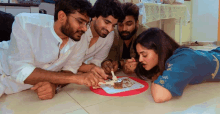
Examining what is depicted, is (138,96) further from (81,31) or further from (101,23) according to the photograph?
(101,23)

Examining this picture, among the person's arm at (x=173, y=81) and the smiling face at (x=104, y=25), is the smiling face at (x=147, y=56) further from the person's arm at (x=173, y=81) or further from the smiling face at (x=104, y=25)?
the smiling face at (x=104, y=25)

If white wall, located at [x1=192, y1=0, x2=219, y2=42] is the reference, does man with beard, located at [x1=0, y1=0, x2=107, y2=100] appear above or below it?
below

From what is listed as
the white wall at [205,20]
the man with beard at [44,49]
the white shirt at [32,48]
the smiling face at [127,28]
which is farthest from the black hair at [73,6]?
the white wall at [205,20]

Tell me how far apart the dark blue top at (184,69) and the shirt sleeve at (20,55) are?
2.80 feet

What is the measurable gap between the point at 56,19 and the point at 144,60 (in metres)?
0.75

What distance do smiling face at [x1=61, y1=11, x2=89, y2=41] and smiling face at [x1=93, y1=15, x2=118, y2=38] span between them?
39 centimetres

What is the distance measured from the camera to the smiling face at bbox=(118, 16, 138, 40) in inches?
78.7

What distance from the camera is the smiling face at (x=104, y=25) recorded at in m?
1.60

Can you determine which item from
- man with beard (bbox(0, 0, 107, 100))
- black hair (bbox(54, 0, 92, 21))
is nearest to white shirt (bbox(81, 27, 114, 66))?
man with beard (bbox(0, 0, 107, 100))

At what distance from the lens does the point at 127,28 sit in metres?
2.00

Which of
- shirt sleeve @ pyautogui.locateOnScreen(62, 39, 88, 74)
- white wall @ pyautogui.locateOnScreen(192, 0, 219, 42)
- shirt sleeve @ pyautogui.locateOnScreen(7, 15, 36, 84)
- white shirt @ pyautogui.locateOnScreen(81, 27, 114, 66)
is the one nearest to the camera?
shirt sleeve @ pyautogui.locateOnScreen(7, 15, 36, 84)

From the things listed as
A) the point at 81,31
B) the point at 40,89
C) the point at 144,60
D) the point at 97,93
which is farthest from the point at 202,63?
the point at 40,89

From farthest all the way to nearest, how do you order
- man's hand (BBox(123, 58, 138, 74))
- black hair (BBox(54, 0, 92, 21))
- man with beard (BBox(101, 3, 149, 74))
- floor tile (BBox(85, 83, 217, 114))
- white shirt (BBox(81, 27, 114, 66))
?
man with beard (BBox(101, 3, 149, 74)), white shirt (BBox(81, 27, 114, 66)), man's hand (BBox(123, 58, 138, 74)), black hair (BBox(54, 0, 92, 21)), floor tile (BBox(85, 83, 217, 114))

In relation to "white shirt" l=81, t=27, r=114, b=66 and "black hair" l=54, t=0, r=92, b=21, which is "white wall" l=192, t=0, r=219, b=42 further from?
"black hair" l=54, t=0, r=92, b=21
